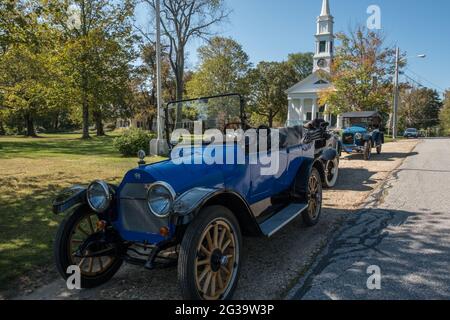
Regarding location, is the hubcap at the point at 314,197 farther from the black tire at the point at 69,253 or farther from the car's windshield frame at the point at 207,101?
the black tire at the point at 69,253

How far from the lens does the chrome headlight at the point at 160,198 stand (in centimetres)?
294

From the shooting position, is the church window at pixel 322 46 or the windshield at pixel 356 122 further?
the church window at pixel 322 46

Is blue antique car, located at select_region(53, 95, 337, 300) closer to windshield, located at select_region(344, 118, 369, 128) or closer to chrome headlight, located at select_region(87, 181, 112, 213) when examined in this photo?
chrome headlight, located at select_region(87, 181, 112, 213)

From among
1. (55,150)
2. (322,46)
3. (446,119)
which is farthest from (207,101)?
(446,119)

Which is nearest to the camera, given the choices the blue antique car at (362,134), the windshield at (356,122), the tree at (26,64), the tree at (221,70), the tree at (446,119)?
the tree at (26,64)

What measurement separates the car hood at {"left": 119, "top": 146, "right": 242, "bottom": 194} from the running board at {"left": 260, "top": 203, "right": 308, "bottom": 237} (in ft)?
2.28

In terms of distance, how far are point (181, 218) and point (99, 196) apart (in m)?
1.02

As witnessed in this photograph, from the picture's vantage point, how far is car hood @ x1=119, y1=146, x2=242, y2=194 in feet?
10.3

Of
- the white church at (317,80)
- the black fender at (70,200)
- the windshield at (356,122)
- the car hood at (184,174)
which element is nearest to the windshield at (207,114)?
the car hood at (184,174)

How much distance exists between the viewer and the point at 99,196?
329cm

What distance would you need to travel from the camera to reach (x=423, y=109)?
6234 cm

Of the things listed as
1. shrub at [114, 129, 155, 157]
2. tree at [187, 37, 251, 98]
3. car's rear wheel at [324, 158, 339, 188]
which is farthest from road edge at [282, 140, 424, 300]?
tree at [187, 37, 251, 98]

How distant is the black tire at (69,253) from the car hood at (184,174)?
0.58 metres
